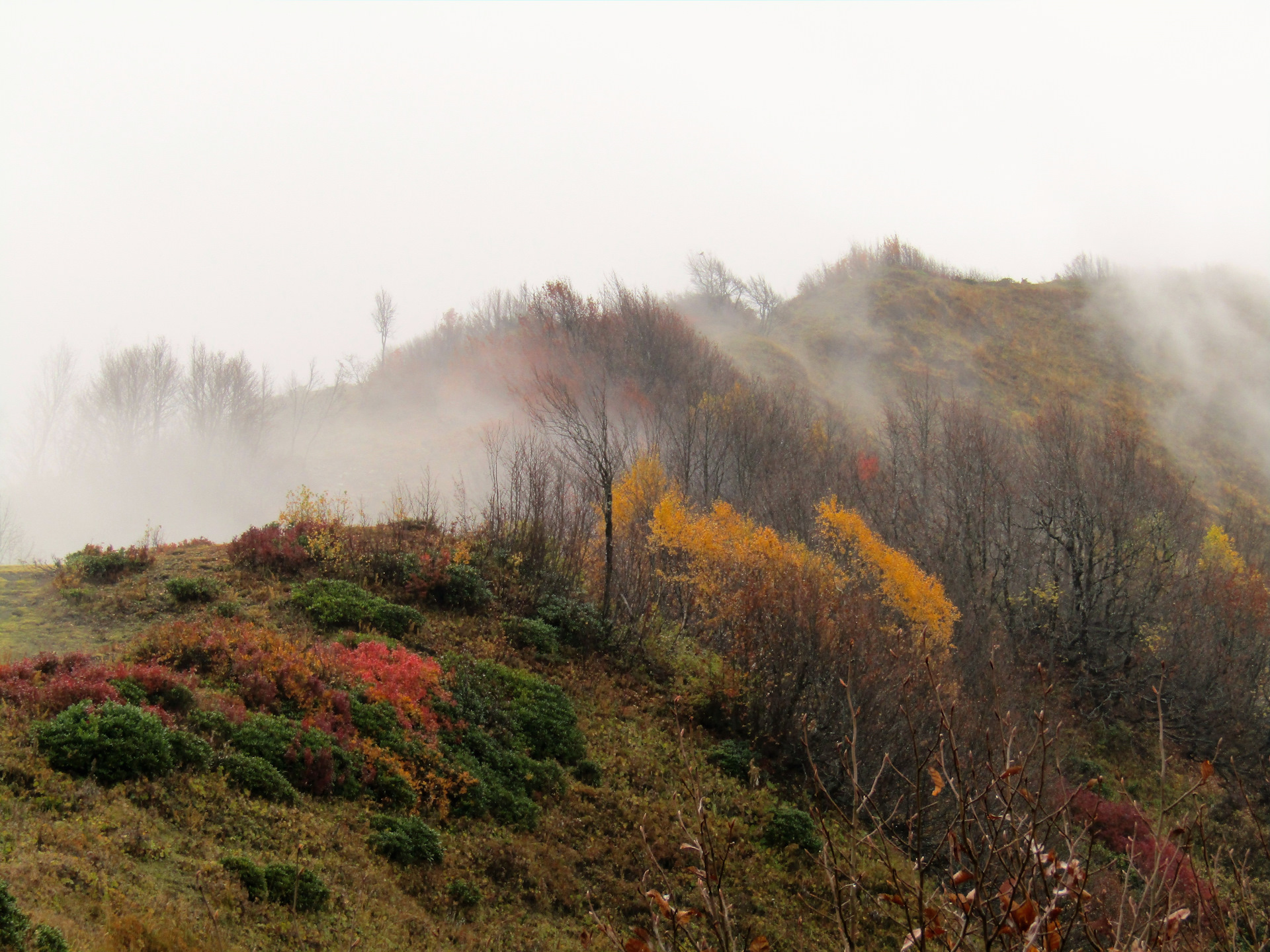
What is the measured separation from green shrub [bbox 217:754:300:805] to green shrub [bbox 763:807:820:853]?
7.78 metres

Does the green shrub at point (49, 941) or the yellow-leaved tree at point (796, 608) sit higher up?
the green shrub at point (49, 941)

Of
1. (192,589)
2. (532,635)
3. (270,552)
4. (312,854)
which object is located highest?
(270,552)

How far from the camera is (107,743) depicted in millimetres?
8484

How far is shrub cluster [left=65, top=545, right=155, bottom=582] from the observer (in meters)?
15.5

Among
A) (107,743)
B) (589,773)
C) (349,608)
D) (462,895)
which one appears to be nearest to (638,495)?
(349,608)

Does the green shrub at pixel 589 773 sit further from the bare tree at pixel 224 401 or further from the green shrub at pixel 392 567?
the bare tree at pixel 224 401

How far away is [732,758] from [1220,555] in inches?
1294

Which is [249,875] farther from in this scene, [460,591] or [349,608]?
[460,591]

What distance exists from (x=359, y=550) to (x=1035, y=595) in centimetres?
2767

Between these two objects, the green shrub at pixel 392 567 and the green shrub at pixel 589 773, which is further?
the green shrub at pixel 392 567

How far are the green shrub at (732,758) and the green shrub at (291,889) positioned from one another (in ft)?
29.2

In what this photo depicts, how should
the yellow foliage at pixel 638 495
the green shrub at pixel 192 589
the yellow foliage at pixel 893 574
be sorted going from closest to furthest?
the green shrub at pixel 192 589 → the yellow foliage at pixel 893 574 → the yellow foliage at pixel 638 495

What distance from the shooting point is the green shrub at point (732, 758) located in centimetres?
1530

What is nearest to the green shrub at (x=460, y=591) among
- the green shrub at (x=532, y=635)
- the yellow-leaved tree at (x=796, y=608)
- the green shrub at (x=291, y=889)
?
the green shrub at (x=532, y=635)
